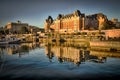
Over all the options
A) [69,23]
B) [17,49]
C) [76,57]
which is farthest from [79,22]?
[76,57]

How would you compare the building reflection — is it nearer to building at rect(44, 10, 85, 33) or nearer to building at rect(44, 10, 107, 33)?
building at rect(44, 10, 107, 33)

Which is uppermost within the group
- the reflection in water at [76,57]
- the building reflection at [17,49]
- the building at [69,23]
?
the building at [69,23]

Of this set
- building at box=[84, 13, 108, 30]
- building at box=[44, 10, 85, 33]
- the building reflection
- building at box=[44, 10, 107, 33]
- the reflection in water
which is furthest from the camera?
building at box=[84, 13, 108, 30]

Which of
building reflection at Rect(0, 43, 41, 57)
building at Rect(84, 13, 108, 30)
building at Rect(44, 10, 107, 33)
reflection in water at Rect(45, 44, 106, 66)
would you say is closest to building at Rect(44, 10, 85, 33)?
building at Rect(44, 10, 107, 33)

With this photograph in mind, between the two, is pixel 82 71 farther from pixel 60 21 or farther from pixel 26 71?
pixel 60 21

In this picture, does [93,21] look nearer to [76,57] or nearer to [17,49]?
[17,49]

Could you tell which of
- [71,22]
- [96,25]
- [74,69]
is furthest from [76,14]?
[74,69]

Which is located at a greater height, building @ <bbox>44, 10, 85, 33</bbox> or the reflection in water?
building @ <bbox>44, 10, 85, 33</bbox>

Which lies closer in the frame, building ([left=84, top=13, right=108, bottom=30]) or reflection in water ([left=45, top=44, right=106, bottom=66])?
reflection in water ([left=45, top=44, right=106, bottom=66])

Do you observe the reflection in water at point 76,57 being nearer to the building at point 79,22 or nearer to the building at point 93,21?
the building at point 79,22

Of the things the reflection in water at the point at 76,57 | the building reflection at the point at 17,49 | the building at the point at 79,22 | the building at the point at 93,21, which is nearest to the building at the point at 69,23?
the building at the point at 79,22

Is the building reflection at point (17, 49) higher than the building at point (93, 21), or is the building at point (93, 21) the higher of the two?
the building at point (93, 21)

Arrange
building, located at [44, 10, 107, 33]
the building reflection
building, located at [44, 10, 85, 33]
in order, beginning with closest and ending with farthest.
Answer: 1. the building reflection
2. building, located at [44, 10, 107, 33]
3. building, located at [44, 10, 85, 33]

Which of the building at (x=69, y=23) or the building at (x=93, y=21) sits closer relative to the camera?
the building at (x=69, y=23)
